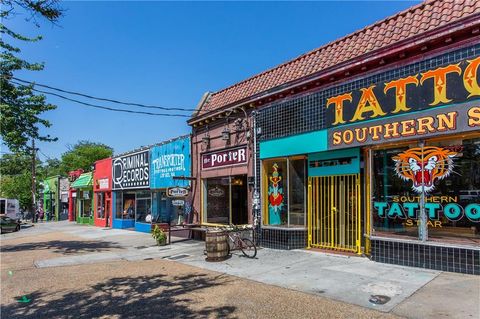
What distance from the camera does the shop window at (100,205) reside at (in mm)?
29244

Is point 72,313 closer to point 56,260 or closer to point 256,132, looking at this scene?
point 56,260

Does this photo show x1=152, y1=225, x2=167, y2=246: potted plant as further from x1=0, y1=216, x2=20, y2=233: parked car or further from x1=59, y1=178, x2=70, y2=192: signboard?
x1=59, y1=178, x2=70, y2=192: signboard

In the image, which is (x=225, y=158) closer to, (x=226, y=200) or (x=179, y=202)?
(x=226, y=200)

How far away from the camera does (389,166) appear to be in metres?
9.60

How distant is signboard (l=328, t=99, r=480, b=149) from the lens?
7.80 metres

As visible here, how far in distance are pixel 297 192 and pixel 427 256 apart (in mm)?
4592

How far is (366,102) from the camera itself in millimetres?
9820

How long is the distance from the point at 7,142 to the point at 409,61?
16656 millimetres

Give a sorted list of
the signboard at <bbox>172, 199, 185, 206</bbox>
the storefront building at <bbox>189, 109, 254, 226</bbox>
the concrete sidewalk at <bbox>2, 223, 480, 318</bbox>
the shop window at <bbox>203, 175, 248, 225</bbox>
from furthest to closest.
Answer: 1. the signboard at <bbox>172, 199, 185, 206</bbox>
2. the shop window at <bbox>203, 175, 248, 225</bbox>
3. the storefront building at <bbox>189, 109, 254, 226</bbox>
4. the concrete sidewalk at <bbox>2, 223, 480, 318</bbox>

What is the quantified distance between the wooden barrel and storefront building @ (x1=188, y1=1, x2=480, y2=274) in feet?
6.40

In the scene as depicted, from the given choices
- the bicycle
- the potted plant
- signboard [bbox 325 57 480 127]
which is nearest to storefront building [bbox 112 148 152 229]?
the potted plant

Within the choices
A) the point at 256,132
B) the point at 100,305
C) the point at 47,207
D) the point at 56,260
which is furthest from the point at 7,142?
the point at 47,207

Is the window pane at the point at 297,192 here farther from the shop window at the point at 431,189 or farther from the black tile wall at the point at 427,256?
the black tile wall at the point at 427,256

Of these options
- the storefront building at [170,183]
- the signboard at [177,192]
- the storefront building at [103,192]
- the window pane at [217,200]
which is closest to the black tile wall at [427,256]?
the window pane at [217,200]
